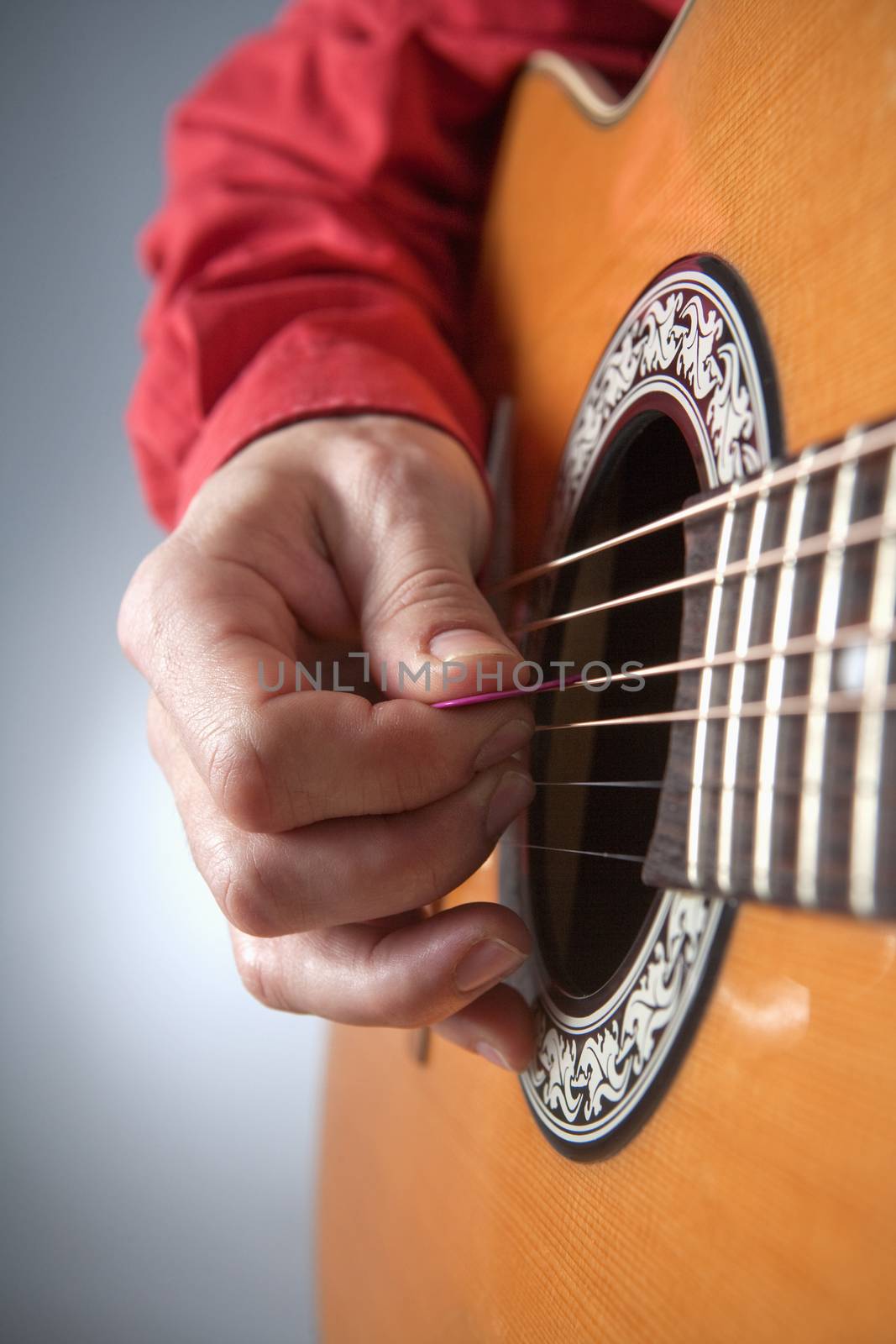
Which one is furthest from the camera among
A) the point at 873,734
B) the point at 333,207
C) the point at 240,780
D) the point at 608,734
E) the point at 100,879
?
the point at 100,879

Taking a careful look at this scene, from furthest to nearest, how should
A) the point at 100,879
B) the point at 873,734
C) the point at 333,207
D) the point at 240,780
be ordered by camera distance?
the point at 100,879, the point at 333,207, the point at 240,780, the point at 873,734

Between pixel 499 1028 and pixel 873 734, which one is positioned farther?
pixel 499 1028

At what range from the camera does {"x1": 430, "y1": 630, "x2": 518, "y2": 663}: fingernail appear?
1.27 ft

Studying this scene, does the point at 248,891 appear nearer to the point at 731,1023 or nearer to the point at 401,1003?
the point at 401,1003

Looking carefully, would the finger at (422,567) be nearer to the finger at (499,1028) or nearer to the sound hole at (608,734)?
the sound hole at (608,734)

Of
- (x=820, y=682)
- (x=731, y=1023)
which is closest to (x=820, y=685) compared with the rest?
(x=820, y=682)

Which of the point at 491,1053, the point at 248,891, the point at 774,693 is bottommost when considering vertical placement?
the point at 491,1053

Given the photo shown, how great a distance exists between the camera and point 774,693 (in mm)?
284

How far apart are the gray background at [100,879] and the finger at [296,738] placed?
107 cm

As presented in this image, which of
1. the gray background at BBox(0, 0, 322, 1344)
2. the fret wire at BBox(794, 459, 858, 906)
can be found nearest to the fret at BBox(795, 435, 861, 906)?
the fret wire at BBox(794, 459, 858, 906)

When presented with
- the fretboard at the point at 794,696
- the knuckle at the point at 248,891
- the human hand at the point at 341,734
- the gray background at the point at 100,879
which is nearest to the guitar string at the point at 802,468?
the fretboard at the point at 794,696

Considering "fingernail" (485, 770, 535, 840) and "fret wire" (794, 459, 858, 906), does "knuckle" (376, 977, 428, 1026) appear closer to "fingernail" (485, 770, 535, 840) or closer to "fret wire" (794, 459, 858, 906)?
"fingernail" (485, 770, 535, 840)

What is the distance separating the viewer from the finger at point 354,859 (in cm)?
41

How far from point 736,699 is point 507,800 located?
0.15m
